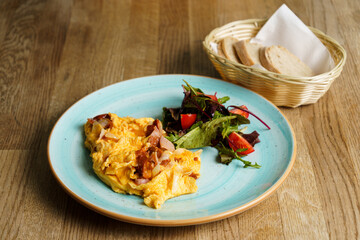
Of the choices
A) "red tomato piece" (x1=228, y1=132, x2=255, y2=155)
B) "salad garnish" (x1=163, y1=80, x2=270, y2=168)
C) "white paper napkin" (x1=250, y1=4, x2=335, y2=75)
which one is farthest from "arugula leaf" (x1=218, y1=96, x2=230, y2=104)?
"white paper napkin" (x1=250, y1=4, x2=335, y2=75)

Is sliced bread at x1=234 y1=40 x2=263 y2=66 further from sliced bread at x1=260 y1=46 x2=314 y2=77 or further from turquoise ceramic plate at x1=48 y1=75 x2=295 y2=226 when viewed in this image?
turquoise ceramic plate at x1=48 y1=75 x2=295 y2=226

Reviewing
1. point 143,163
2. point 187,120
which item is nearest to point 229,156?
point 187,120

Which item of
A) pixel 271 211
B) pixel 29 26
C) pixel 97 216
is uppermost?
pixel 271 211

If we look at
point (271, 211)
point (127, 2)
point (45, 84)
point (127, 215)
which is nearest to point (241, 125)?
point (271, 211)

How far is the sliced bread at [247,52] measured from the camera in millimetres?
3334

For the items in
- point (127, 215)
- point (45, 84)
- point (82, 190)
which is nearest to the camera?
point (127, 215)

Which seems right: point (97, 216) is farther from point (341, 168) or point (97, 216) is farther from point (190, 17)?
point (190, 17)

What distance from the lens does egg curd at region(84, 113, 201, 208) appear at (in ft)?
7.49

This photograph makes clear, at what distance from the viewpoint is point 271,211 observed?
249cm

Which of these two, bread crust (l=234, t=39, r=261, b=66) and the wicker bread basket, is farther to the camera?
bread crust (l=234, t=39, r=261, b=66)

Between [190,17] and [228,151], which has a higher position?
[228,151]

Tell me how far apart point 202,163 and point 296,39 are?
1.54 metres

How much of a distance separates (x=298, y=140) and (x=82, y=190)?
1.54 m

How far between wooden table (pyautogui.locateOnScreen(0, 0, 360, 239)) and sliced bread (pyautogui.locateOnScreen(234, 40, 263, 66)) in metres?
0.38
